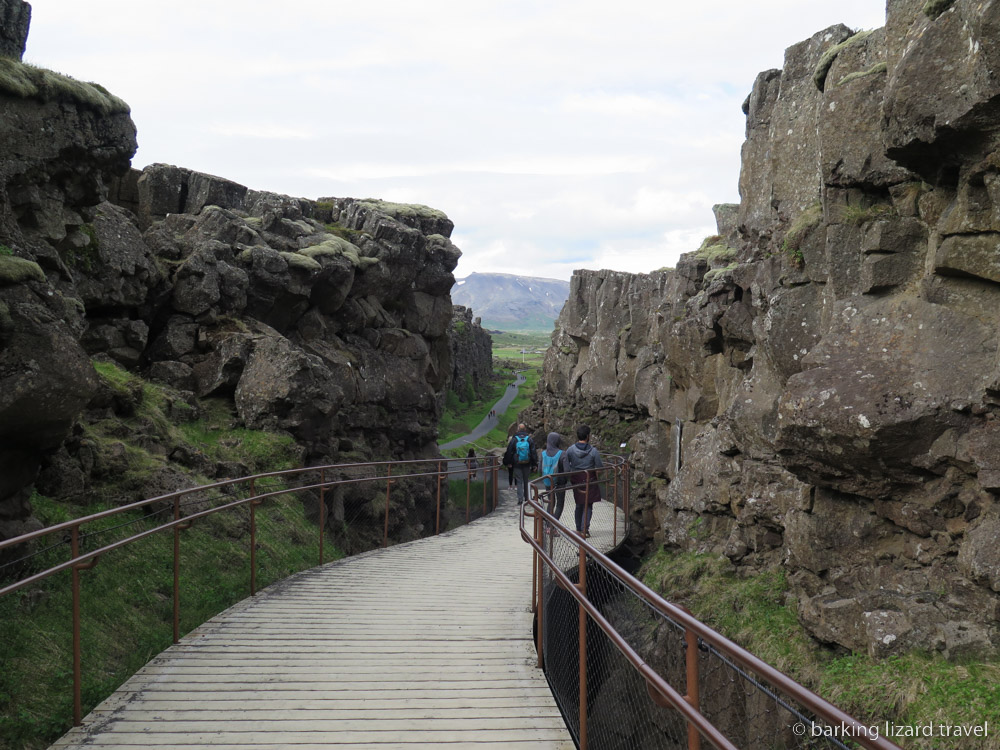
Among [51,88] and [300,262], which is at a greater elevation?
[51,88]

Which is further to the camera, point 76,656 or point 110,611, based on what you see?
point 110,611

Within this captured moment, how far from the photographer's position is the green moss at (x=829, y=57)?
9.91 meters

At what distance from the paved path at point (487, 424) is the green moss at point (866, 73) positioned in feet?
94.9

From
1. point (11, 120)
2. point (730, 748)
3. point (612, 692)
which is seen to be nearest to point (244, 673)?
point (612, 692)

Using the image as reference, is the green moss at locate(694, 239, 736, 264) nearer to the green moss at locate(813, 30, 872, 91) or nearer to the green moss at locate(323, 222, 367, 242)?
the green moss at locate(813, 30, 872, 91)

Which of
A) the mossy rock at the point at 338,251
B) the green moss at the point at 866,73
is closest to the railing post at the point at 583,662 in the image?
the green moss at the point at 866,73

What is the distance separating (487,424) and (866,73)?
5341 cm

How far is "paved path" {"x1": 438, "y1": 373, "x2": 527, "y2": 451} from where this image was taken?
1879 inches

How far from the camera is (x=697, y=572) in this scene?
41.2 ft

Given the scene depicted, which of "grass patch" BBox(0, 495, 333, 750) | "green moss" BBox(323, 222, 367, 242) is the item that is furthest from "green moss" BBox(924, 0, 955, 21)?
"green moss" BBox(323, 222, 367, 242)

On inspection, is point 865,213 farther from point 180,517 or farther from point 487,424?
point 487,424

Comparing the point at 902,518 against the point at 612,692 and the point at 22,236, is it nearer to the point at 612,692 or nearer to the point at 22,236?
the point at 612,692

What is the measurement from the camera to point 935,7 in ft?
24.2

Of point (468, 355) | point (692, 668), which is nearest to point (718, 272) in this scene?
point (692, 668)
